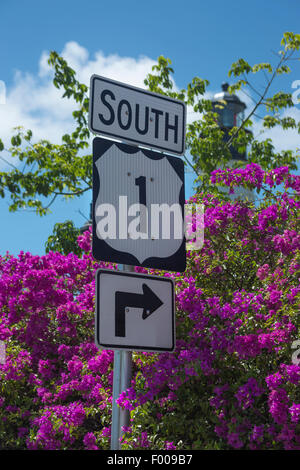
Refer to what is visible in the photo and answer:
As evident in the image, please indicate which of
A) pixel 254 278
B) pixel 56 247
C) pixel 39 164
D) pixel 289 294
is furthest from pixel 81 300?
pixel 39 164

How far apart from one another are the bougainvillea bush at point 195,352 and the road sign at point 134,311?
430 mm

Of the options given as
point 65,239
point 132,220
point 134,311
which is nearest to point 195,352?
point 134,311

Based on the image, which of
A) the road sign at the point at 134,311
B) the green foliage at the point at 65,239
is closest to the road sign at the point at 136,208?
the road sign at the point at 134,311

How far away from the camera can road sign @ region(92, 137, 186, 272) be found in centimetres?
340

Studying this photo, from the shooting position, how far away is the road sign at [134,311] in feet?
10.6

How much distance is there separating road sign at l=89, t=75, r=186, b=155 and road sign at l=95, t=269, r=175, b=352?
3.01 feet

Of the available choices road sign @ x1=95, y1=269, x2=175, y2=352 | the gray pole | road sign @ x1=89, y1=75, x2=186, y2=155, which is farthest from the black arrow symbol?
road sign @ x1=89, y1=75, x2=186, y2=155

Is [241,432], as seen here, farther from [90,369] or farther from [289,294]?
[90,369]

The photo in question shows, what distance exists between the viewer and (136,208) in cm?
352

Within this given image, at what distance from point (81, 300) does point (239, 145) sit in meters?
7.65

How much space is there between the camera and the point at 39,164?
12094mm

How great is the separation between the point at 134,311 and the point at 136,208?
2.04 feet

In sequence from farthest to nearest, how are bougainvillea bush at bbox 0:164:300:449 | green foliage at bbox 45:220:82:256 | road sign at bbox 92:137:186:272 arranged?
green foliage at bbox 45:220:82:256, bougainvillea bush at bbox 0:164:300:449, road sign at bbox 92:137:186:272

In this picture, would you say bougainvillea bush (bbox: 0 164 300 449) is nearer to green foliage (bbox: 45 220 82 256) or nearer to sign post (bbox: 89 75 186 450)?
sign post (bbox: 89 75 186 450)
